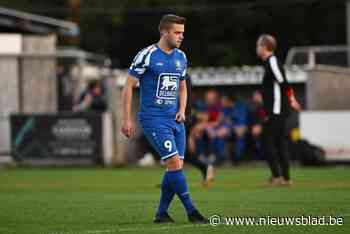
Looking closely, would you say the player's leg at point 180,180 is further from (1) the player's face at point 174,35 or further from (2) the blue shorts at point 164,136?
(1) the player's face at point 174,35

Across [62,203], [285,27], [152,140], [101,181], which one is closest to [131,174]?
[101,181]

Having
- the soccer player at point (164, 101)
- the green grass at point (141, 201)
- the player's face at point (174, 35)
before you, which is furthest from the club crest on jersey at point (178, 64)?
the green grass at point (141, 201)

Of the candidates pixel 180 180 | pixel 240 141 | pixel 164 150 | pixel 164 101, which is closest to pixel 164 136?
pixel 164 150

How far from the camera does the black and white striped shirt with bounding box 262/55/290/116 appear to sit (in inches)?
685

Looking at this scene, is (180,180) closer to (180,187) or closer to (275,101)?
(180,187)

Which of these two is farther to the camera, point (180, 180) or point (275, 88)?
point (275, 88)

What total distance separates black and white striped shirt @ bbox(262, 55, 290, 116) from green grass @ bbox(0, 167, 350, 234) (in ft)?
3.87

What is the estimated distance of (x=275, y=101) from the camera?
17500mm

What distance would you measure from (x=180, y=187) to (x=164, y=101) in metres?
0.86

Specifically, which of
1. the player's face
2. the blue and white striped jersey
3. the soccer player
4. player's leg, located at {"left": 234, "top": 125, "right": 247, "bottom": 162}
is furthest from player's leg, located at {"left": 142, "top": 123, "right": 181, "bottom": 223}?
player's leg, located at {"left": 234, "top": 125, "right": 247, "bottom": 162}

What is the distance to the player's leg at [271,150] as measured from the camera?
57.5ft

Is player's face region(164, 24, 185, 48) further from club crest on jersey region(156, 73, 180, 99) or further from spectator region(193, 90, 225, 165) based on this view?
spectator region(193, 90, 225, 165)

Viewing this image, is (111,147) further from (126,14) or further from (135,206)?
(126,14)

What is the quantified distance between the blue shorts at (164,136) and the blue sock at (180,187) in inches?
7.4
